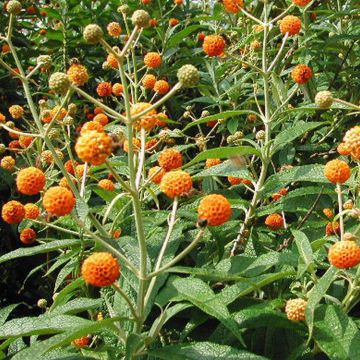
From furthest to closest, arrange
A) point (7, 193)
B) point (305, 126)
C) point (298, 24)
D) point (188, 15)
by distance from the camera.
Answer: point (188, 15) < point (7, 193) < point (298, 24) < point (305, 126)

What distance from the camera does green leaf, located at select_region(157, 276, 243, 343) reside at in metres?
A: 2.08

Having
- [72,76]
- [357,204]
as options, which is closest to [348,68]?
[357,204]

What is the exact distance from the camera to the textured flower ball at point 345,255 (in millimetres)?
2080

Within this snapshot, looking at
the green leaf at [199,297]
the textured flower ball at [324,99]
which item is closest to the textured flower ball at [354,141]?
the textured flower ball at [324,99]

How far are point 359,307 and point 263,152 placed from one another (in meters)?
0.97

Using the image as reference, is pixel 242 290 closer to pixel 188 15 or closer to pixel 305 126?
pixel 305 126

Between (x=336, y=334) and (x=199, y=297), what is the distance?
0.52 metres

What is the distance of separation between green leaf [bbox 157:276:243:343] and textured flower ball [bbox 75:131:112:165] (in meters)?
0.65

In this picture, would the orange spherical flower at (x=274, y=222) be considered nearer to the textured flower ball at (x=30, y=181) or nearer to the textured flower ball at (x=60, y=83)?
the textured flower ball at (x=30, y=181)

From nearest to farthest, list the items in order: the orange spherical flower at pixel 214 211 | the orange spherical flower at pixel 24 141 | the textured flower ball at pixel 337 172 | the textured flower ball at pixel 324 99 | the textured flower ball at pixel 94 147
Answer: the textured flower ball at pixel 94 147 < the orange spherical flower at pixel 214 211 < the textured flower ball at pixel 337 172 < the textured flower ball at pixel 324 99 < the orange spherical flower at pixel 24 141

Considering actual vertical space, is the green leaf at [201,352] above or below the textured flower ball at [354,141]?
below

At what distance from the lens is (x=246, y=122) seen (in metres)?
4.49

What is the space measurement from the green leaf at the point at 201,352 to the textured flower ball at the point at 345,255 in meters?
0.44

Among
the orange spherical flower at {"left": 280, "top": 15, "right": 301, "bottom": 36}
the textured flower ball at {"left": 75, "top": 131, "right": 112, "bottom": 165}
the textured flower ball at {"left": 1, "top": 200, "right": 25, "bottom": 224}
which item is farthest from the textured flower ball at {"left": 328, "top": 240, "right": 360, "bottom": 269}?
the orange spherical flower at {"left": 280, "top": 15, "right": 301, "bottom": 36}
